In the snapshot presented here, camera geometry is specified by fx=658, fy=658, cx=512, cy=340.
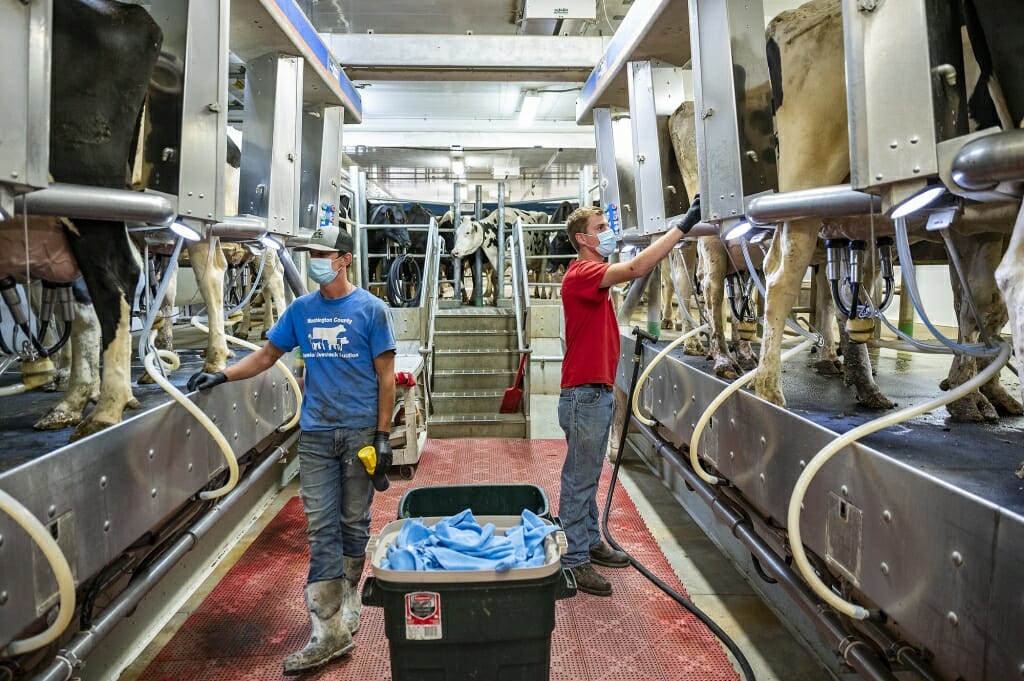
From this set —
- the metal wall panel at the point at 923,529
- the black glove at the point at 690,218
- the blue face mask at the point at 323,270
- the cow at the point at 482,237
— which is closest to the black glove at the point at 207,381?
the blue face mask at the point at 323,270

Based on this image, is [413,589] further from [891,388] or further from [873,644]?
[891,388]

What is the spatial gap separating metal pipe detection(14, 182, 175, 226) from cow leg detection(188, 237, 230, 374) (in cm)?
130

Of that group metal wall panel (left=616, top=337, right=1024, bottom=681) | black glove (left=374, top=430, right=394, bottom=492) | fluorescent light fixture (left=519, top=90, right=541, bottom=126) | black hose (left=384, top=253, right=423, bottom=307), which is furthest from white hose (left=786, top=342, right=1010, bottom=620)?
fluorescent light fixture (left=519, top=90, right=541, bottom=126)

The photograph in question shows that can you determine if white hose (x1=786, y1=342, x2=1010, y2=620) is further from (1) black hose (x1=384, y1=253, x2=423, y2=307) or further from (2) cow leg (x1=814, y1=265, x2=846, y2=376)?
(1) black hose (x1=384, y1=253, x2=423, y2=307)

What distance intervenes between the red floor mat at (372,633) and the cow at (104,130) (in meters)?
1.11

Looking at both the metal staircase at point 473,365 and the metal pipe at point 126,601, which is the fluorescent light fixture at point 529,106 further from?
the metal pipe at point 126,601

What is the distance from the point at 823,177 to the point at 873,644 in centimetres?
190

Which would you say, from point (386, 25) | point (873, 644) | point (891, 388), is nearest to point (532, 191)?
point (386, 25)

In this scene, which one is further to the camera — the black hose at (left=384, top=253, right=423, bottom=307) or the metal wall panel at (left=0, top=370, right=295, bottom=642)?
the black hose at (left=384, top=253, right=423, bottom=307)

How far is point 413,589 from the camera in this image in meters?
1.82

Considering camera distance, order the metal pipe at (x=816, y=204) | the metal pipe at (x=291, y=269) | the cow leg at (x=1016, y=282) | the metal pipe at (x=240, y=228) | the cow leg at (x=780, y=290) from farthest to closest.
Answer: the metal pipe at (x=291, y=269)
the metal pipe at (x=240, y=228)
the cow leg at (x=780, y=290)
the metal pipe at (x=816, y=204)
the cow leg at (x=1016, y=282)

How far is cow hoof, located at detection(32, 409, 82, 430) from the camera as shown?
2.57m

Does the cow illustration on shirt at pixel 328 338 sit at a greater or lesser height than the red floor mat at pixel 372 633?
greater

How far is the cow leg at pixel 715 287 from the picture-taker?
4.30 m
